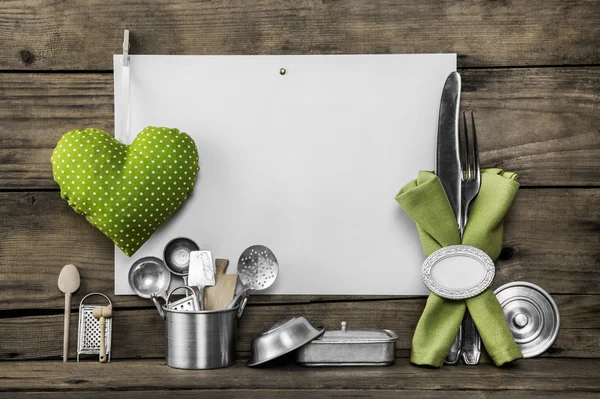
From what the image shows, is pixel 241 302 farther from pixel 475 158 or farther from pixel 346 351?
pixel 475 158

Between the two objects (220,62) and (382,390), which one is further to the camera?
(220,62)

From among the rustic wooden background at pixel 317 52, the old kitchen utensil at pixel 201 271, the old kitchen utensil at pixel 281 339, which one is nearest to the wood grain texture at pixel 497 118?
the rustic wooden background at pixel 317 52

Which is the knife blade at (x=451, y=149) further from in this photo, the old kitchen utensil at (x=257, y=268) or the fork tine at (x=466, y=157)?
the old kitchen utensil at (x=257, y=268)

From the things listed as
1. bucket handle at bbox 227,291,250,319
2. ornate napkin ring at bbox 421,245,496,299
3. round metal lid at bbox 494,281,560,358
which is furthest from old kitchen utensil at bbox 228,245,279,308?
round metal lid at bbox 494,281,560,358

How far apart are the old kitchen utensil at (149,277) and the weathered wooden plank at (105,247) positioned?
30 mm

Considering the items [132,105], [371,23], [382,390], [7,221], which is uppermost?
[371,23]

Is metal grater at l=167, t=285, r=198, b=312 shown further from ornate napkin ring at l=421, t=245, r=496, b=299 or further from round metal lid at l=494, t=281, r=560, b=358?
round metal lid at l=494, t=281, r=560, b=358

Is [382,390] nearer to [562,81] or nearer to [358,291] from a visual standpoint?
[358,291]

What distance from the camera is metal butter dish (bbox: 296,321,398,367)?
91 cm

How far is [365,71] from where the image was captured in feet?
3.29

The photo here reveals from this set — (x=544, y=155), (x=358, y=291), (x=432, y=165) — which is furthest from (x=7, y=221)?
(x=544, y=155)

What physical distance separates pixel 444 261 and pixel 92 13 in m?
0.65

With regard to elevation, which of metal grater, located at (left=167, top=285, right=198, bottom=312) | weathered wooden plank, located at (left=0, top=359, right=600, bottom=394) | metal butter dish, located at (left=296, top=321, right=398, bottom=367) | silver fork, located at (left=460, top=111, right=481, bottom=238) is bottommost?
weathered wooden plank, located at (left=0, top=359, right=600, bottom=394)

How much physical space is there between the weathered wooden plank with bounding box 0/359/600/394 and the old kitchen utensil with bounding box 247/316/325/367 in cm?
2
